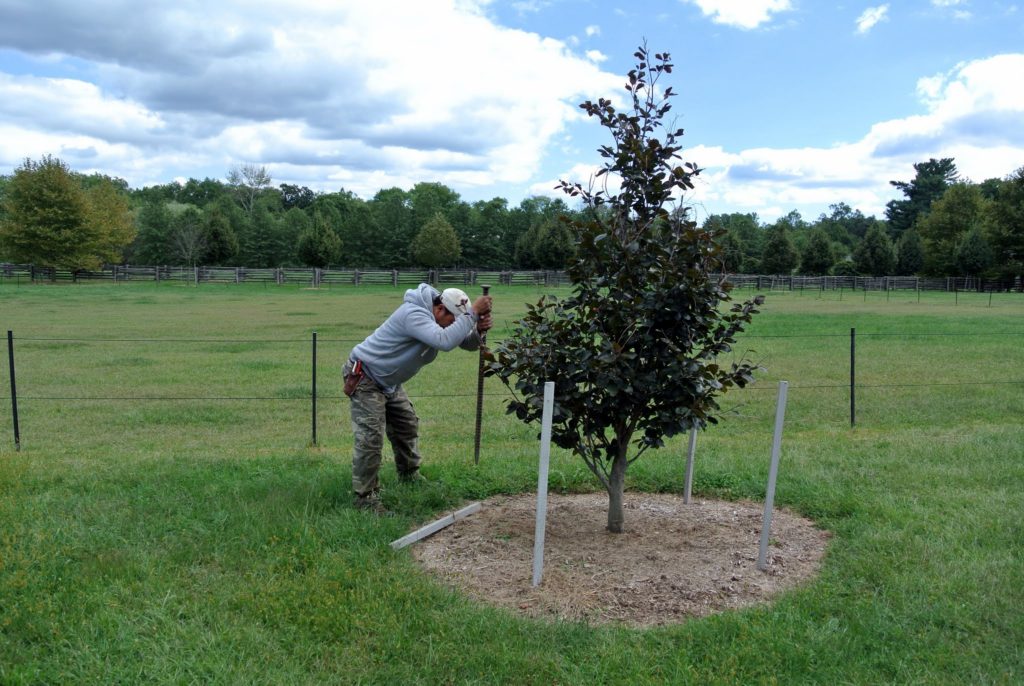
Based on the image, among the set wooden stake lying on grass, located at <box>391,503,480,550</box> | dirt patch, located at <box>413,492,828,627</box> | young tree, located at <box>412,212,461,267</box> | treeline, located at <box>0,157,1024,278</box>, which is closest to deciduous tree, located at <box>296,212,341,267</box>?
treeline, located at <box>0,157,1024,278</box>

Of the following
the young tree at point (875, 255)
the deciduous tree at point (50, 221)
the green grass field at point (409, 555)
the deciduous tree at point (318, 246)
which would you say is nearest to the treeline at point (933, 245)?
the young tree at point (875, 255)

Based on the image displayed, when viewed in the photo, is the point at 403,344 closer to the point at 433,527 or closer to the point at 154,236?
the point at 433,527

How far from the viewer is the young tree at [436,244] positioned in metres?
64.2

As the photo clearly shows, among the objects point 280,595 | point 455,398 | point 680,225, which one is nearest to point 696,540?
point 680,225

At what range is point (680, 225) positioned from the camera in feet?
17.3

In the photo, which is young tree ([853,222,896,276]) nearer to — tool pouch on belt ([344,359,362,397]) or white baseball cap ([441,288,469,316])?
white baseball cap ([441,288,469,316])

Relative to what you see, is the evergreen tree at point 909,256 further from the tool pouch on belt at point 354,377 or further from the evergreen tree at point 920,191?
the tool pouch on belt at point 354,377

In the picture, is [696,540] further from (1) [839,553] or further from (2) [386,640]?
(2) [386,640]

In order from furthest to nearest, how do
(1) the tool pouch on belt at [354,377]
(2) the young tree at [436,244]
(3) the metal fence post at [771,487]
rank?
(2) the young tree at [436,244] → (1) the tool pouch on belt at [354,377] → (3) the metal fence post at [771,487]

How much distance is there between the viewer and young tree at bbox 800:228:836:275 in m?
70.9

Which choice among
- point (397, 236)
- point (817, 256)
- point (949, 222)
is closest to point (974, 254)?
point (949, 222)

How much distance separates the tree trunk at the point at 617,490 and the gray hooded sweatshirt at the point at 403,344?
4.43ft

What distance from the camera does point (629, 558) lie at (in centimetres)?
536

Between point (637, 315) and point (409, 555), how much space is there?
2.22 meters
